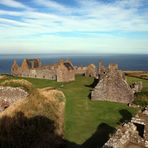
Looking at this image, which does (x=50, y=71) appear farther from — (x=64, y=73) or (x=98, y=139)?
(x=98, y=139)

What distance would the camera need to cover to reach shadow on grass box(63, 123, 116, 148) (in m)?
19.3

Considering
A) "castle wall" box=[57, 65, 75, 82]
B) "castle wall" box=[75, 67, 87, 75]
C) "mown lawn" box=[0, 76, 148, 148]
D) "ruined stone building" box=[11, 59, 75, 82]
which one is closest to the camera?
"mown lawn" box=[0, 76, 148, 148]

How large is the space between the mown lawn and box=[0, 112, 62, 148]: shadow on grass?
1557 millimetres

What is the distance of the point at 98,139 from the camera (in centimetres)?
2039

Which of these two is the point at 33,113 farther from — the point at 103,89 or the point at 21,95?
the point at 103,89

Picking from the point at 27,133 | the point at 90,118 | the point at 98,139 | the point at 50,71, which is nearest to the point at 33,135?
the point at 27,133

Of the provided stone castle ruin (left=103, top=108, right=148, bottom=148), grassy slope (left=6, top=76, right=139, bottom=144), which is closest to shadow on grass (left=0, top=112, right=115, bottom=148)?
grassy slope (left=6, top=76, right=139, bottom=144)

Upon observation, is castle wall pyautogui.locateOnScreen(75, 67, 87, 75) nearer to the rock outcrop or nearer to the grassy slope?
the grassy slope

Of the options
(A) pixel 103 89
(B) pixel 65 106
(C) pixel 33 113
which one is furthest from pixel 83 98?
(C) pixel 33 113

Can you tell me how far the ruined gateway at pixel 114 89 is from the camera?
32.2 metres

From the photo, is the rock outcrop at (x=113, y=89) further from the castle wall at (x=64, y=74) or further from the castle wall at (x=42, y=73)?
the castle wall at (x=42, y=73)

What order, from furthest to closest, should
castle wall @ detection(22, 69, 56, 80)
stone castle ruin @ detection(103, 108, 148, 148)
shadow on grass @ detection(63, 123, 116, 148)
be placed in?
castle wall @ detection(22, 69, 56, 80)
shadow on grass @ detection(63, 123, 116, 148)
stone castle ruin @ detection(103, 108, 148, 148)

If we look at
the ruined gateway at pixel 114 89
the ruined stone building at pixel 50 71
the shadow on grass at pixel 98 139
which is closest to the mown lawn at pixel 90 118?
the shadow on grass at pixel 98 139

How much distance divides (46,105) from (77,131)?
4.41 m
